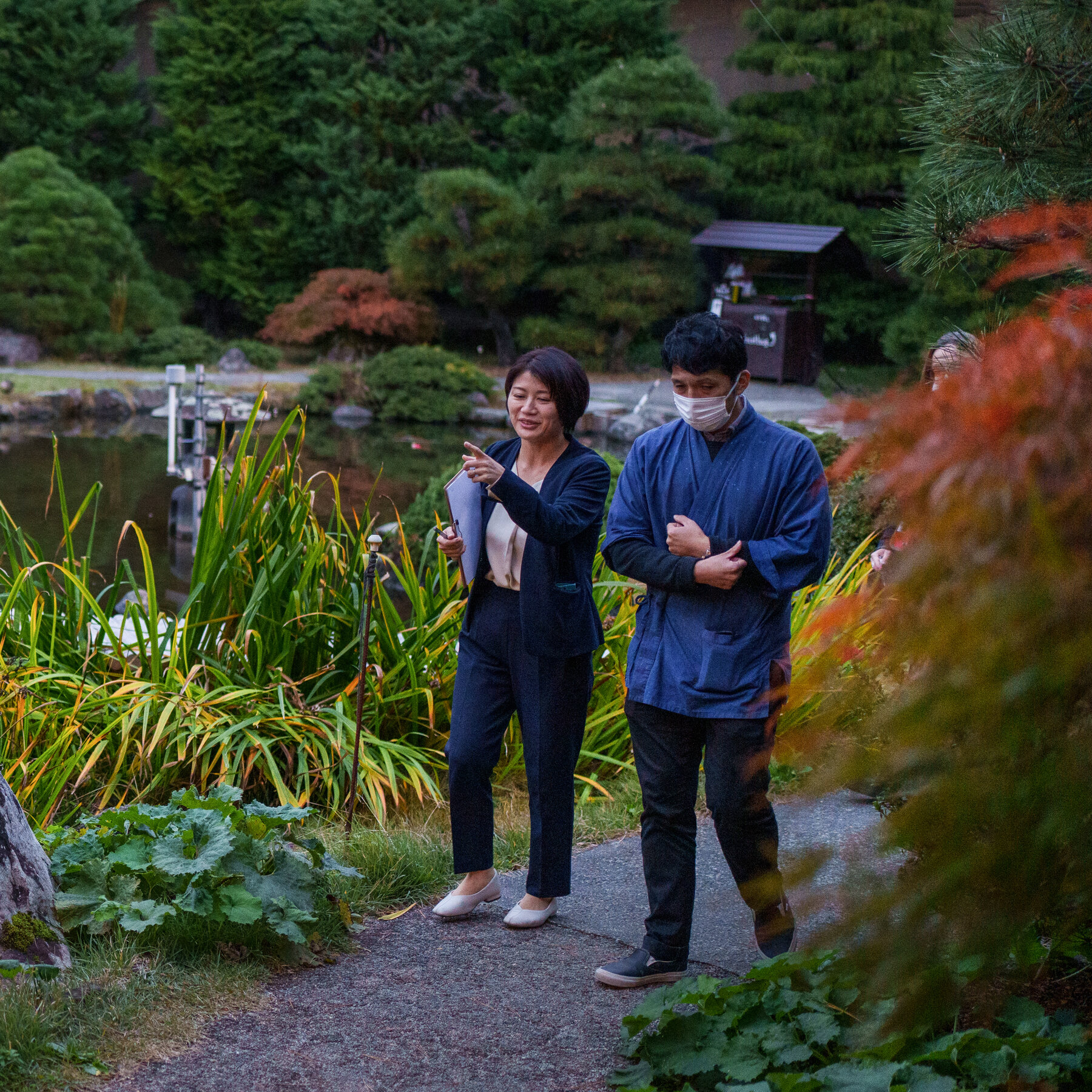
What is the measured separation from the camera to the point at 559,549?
2.68 metres

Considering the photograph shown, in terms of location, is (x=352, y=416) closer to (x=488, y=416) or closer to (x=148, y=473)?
(x=488, y=416)

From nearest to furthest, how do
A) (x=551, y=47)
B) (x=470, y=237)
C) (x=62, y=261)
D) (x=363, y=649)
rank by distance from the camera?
(x=363, y=649) < (x=62, y=261) < (x=470, y=237) < (x=551, y=47)

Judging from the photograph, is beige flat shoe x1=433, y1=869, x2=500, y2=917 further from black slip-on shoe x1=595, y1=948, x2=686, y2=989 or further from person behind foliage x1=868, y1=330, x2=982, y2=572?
person behind foliage x1=868, y1=330, x2=982, y2=572

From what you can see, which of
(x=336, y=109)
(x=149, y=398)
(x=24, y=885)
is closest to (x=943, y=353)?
(x=24, y=885)

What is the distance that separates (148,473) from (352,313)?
249 inches

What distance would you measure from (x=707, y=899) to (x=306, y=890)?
0.93 m

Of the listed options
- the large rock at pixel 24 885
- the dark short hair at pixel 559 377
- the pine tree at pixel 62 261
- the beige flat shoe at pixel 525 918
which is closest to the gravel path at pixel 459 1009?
the beige flat shoe at pixel 525 918

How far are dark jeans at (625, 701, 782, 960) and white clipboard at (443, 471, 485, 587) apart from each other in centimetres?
52

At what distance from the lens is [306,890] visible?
252cm

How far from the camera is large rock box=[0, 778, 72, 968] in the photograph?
216 centimetres

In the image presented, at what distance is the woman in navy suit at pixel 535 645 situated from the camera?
105 inches

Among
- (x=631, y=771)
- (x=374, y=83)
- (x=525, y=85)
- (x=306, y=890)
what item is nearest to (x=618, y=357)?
(x=525, y=85)

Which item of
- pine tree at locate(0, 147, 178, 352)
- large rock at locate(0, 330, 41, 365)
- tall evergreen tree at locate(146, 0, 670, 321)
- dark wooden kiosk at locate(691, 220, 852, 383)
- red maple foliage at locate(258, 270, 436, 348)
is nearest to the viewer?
dark wooden kiosk at locate(691, 220, 852, 383)

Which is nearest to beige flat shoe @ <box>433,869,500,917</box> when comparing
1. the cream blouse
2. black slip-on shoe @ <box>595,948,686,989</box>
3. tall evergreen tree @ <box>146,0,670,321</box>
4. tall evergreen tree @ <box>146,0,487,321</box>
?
black slip-on shoe @ <box>595,948,686,989</box>
